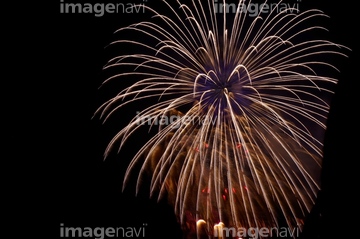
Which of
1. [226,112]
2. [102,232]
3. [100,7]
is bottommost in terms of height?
[102,232]

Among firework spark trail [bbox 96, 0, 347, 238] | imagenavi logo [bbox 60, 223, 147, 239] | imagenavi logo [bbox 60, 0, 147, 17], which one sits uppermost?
imagenavi logo [bbox 60, 0, 147, 17]

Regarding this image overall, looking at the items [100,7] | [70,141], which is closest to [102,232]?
[70,141]

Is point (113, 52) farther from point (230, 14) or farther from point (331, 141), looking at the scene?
point (331, 141)

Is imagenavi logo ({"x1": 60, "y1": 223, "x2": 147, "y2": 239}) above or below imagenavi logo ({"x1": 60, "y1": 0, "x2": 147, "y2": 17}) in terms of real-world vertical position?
below

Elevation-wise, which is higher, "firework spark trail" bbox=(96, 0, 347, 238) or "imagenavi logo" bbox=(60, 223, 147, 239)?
"firework spark trail" bbox=(96, 0, 347, 238)

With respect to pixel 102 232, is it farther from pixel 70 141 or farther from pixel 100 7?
pixel 100 7

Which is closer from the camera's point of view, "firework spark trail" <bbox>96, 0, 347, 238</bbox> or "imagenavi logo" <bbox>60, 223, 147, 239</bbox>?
"firework spark trail" <bbox>96, 0, 347, 238</bbox>

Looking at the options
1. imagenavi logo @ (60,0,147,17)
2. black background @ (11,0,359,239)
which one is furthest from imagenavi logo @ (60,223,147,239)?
imagenavi logo @ (60,0,147,17)

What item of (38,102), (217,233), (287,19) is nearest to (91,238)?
(217,233)

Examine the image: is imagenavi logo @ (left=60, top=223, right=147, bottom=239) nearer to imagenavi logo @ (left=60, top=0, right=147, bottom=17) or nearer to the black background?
the black background

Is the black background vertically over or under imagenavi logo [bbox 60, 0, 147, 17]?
under

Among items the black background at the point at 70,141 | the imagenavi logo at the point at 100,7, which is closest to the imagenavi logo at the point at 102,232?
the black background at the point at 70,141
